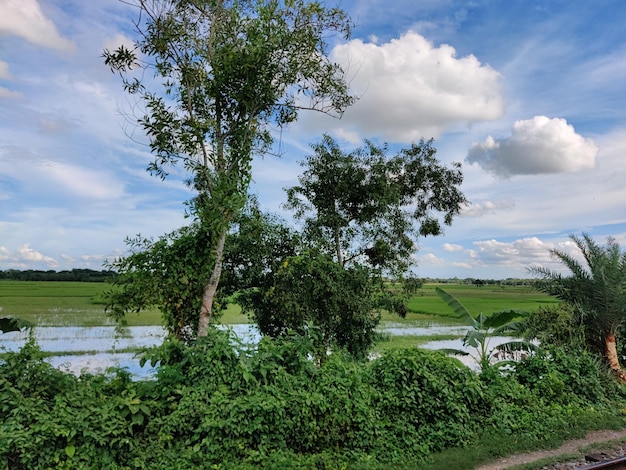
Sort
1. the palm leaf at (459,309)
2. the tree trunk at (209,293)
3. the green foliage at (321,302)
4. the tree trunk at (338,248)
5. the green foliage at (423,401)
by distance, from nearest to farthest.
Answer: the green foliage at (423,401) < the tree trunk at (209,293) < the green foliage at (321,302) < the palm leaf at (459,309) < the tree trunk at (338,248)

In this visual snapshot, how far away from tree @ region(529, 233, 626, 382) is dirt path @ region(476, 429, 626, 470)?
9.88 ft

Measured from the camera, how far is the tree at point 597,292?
8375 millimetres

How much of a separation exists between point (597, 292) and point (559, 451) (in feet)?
15.4

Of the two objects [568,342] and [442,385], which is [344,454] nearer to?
[442,385]

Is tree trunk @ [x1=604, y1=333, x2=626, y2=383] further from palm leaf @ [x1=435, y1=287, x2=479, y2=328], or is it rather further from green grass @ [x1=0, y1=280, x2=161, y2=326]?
green grass @ [x1=0, y1=280, x2=161, y2=326]

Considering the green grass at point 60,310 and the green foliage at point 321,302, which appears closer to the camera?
the green foliage at point 321,302

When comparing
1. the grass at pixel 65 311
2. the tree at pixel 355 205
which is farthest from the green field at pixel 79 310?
the tree at pixel 355 205

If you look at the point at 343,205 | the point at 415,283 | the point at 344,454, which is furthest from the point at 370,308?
the point at 344,454

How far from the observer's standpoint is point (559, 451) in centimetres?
504

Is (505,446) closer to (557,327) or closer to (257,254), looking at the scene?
(557,327)

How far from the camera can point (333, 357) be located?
5562mm

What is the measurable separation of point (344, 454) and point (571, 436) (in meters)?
3.09

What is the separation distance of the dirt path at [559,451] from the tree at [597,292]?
119 inches

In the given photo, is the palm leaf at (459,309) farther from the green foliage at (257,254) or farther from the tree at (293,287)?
the green foliage at (257,254)
